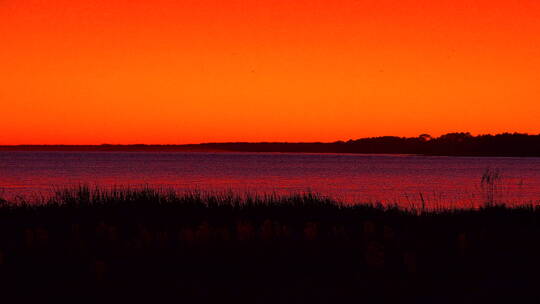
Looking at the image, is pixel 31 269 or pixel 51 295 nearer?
pixel 51 295

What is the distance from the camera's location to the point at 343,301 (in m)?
8.06

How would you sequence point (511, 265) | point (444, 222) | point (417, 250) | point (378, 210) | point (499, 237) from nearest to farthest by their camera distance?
point (511, 265) < point (417, 250) < point (499, 237) < point (444, 222) < point (378, 210)

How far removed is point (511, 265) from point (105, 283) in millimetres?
6173

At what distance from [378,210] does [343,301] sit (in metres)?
10.5

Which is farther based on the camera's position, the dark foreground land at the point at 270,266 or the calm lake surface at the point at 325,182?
the calm lake surface at the point at 325,182

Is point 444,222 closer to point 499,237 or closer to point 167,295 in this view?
point 499,237

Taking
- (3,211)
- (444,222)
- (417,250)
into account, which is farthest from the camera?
(3,211)

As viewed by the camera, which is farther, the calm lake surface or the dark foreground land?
the calm lake surface

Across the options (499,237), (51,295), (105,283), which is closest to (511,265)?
(499,237)

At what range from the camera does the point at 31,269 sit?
31.1ft

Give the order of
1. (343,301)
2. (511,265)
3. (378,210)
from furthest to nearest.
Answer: (378,210), (511,265), (343,301)

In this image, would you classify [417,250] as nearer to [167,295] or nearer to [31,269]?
[167,295]

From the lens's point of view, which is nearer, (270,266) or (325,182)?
(270,266)

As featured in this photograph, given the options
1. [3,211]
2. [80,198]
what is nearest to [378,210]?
[80,198]
